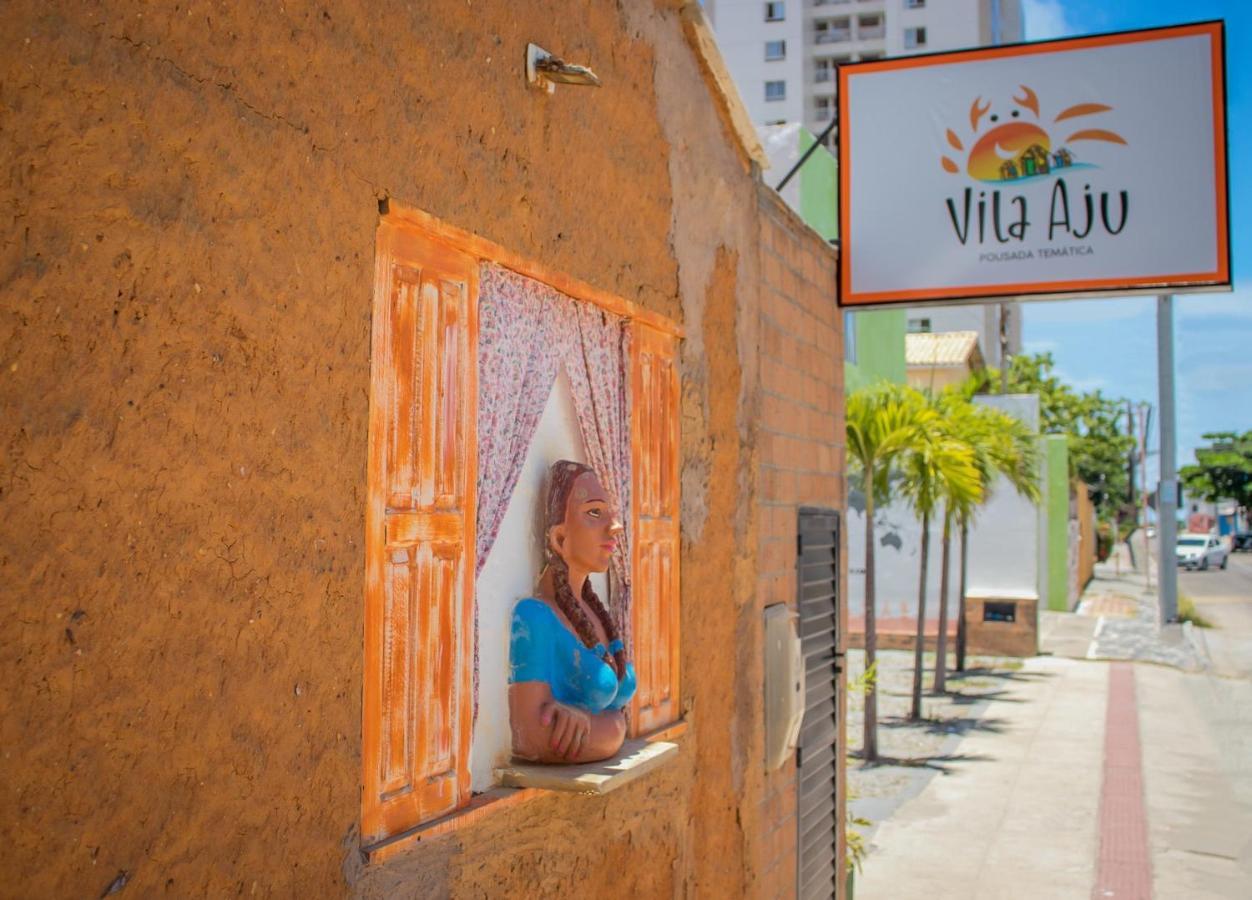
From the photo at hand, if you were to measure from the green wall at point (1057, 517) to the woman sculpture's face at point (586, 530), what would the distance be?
27439 millimetres

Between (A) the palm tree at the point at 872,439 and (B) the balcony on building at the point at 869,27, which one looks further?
(B) the balcony on building at the point at 869,27

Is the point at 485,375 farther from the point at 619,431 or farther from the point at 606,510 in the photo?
the point at 619,431

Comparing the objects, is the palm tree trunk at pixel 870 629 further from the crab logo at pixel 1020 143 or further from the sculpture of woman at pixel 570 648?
the sculpture of woman at pixel 570 648

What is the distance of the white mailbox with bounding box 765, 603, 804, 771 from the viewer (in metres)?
5.59

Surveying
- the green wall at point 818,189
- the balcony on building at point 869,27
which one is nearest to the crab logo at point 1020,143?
the green wall at point 818,189

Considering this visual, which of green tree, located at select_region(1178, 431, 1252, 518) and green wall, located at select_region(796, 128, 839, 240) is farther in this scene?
green tree, located at select_region(1178, 431, 1252, 518)

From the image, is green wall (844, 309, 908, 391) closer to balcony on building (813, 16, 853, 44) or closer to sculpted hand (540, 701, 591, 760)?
sculpted hand (540, 701, 591, 760)

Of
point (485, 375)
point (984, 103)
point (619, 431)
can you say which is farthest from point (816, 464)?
point (485, 375)

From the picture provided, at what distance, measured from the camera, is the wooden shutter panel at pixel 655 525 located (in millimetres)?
4215

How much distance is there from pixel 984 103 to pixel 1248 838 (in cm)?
683

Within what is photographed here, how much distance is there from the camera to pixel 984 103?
695cm

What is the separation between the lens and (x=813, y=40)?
60281 millimetres

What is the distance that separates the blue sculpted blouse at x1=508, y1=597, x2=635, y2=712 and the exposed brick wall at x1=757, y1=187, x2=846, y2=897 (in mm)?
2123

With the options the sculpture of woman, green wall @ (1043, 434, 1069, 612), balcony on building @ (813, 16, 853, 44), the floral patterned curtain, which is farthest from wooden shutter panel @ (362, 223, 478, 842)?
balcony on building @ (813, 16, 853, 44)
